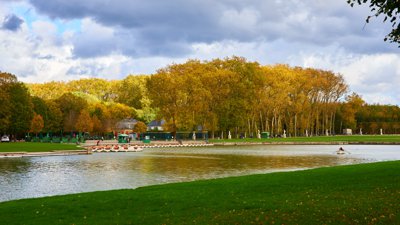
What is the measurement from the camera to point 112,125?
13375 centimetres

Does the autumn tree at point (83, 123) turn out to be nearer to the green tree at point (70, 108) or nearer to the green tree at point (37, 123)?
the green tree at point (70, 108)

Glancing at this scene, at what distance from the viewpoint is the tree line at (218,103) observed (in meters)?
102

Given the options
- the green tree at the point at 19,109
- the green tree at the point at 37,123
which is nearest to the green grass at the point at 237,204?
the green tree at the point at 19,109

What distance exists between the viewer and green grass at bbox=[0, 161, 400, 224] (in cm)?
1357

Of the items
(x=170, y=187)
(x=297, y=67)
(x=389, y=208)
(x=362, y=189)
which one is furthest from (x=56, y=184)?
(x=297, y=67)

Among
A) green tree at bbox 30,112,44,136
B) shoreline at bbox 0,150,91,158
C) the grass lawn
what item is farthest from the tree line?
shoreline at bbox 0,150,91,158

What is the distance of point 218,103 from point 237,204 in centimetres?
9101

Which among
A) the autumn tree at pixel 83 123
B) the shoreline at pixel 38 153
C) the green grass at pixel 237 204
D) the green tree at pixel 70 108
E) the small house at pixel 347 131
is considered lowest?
the green grass at pixel 237 204

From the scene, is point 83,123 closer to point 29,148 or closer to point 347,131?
point 29,148

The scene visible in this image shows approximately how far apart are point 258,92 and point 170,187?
89.9 metres

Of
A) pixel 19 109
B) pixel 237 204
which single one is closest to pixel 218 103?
pixel 19 109

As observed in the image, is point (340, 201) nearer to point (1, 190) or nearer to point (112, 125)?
point (1, 190)

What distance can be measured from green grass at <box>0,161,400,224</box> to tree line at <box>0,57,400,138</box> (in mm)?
74032

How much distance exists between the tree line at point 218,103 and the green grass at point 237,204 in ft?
243
